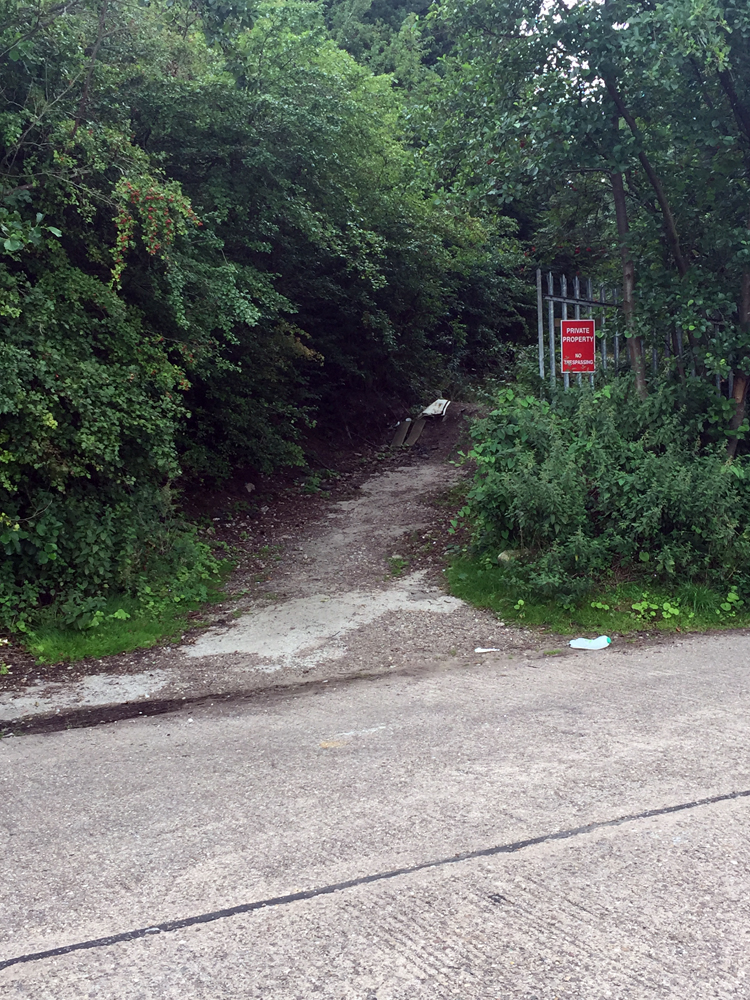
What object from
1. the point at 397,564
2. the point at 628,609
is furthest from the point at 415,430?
the point at 628,609

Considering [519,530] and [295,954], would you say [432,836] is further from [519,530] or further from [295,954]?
[519,530]

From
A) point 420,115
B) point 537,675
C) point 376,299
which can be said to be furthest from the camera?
point 376,299

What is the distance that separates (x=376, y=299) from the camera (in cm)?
1697

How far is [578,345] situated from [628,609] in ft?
11.0

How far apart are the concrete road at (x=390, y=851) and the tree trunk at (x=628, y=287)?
15.3 feet

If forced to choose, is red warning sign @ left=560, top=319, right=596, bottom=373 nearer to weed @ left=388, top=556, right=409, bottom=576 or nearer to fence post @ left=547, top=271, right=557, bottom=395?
fence post @ left=547, top=271, right=557, bottom=395

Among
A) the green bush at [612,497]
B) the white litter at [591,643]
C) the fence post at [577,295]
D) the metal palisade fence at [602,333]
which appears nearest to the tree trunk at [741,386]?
the metal palisade fence at [602,333]

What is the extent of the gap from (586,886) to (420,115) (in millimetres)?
9624

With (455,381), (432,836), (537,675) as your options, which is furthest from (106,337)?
(455,381)

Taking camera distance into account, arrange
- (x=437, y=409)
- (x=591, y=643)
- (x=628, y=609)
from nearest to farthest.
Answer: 1. (x=591, y=643)
2. (x=628, y=609)
3. (x=437, y=409)

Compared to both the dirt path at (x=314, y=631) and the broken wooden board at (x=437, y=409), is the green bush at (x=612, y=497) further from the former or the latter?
the broken wooden board at (x=437, y=409)

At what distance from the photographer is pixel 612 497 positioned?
7.71m

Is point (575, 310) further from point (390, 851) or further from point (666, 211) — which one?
point (390, 851)

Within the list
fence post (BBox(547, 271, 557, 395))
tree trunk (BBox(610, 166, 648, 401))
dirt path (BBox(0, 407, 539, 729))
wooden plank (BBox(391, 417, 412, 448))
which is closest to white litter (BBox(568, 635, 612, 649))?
dirt path (BBox(0, 407, 539, 729))
